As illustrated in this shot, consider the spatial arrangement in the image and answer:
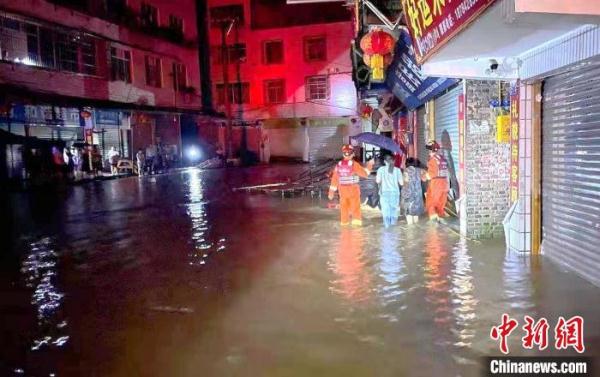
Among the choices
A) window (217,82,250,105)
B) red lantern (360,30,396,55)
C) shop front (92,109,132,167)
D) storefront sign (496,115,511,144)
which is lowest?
storefront sign (496,115,511,144)

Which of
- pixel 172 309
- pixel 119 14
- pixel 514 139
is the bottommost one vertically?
pixel 172 309

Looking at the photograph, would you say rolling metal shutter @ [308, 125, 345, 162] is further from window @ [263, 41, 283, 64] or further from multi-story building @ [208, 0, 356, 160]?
window @ [263, 41, 283, 64]

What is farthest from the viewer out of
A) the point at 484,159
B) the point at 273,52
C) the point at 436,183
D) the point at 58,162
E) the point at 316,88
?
the point at 273,52

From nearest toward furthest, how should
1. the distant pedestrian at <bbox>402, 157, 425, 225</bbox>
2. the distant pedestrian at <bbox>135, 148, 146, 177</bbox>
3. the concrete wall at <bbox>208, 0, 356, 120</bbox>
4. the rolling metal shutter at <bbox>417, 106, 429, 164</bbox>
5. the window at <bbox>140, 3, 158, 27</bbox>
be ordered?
the distant pedestrian at <bbox>402, 157, 425, 225</bbox>, the rolling metal shutter at <bbox>417, 106, 429, 164</bbox>, the distant pedestrian at <bbox>135, 148, 146, 177</bbox>, the window at <bbox>140, 3, 158, 27</bbox>, the concrete wall at <bbox>208, 0, 356, 120</bbox>

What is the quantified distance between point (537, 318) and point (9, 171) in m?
24.6

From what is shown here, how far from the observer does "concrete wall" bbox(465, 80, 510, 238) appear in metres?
9.06

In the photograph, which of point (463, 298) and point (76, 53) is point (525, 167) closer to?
point (463, 298)

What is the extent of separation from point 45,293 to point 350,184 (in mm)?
6365

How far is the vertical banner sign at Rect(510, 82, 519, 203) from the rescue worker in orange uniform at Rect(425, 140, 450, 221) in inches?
106

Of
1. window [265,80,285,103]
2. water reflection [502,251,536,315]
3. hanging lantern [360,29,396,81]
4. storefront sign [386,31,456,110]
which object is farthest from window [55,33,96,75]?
water reflection [502,251,536,315]

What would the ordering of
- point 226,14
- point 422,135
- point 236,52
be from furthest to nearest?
point 226,14 < point 236,52 < point 422,135

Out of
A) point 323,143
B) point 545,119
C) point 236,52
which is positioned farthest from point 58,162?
point 545,119

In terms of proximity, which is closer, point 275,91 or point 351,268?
point 351,268

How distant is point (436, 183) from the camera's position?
1110cm
